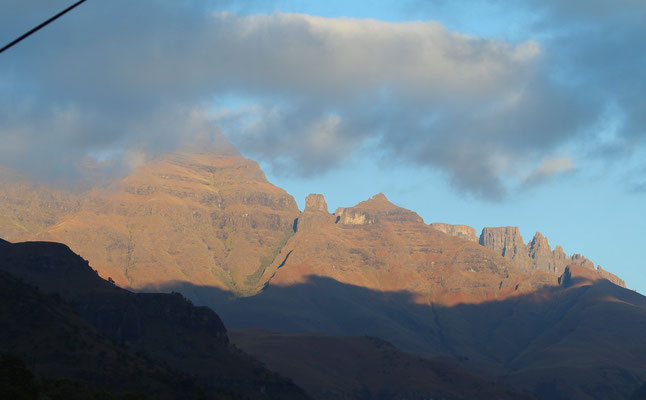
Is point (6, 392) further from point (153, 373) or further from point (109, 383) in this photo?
point (153, 373)

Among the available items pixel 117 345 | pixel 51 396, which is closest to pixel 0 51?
pixel 51 396

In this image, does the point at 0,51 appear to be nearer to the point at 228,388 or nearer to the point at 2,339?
the point at 2,339

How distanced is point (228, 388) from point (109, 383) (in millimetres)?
55547

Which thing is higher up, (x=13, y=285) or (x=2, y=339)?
(x=13, y=285)

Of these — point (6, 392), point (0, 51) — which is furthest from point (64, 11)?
point (6, 392)

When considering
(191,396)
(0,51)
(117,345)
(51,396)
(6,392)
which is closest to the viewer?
(0,51)

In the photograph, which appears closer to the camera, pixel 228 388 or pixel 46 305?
pixel 46 305

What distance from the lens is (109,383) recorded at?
14362 centimetres

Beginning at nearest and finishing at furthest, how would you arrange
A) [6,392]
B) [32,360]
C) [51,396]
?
[6,392]
[51,396]
[32,360]

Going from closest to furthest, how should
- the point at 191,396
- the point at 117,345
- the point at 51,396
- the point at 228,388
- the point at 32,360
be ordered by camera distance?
the point at 51,396
the point at 32,360
the point at 191,396
the point at 117,345
the point at 228,388

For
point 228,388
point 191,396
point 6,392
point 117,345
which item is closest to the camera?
point 6,392

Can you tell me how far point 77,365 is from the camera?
145625 mm

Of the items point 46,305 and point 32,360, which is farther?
point 46,305

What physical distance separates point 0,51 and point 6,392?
51409mm
